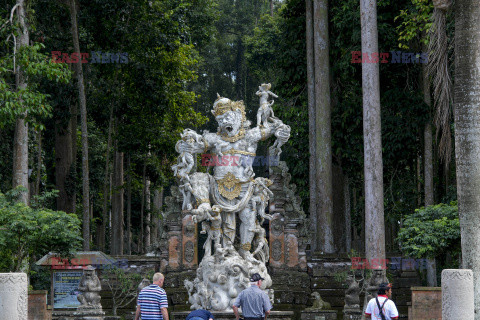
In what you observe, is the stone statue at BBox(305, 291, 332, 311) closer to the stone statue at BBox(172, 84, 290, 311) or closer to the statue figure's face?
the stone statue at BBox(172, 84, 290, 311)

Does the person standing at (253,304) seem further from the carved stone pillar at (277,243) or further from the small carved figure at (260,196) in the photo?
the carved stone pillar at (277,243)

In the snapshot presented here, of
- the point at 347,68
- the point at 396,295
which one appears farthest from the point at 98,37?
the point at 396,295

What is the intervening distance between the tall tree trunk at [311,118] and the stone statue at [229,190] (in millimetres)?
5551

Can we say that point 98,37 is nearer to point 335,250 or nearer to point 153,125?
point 153,125

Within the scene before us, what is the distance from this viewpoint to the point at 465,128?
481 inches

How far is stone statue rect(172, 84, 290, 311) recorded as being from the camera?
17.0 metres

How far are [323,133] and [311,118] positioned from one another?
45.3 inches

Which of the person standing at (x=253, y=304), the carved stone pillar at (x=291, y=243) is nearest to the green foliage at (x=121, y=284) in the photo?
the carved stone pillar at (x=291, y=243)

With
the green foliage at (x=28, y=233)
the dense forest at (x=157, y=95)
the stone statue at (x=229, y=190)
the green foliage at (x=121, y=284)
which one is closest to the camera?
the green foliage at (x=28, y=233)

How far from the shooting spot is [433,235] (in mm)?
16625

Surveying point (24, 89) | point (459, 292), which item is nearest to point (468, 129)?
point (459, 292)

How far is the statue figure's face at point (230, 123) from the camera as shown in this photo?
17.8m

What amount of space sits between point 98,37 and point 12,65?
9.83m

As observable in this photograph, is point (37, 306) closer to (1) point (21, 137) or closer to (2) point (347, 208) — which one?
(1) point (21, 137)
